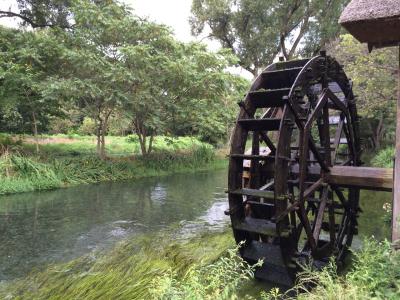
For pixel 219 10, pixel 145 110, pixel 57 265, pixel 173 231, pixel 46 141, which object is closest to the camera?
pixel 57 265

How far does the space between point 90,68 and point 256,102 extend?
8.44 meters

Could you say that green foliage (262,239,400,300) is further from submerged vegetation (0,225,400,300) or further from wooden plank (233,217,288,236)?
wooden plank (233,217,288,236)

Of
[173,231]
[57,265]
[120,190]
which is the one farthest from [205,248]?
[120,190]

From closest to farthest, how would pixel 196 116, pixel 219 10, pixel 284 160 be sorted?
pixel 284 160 < pixel 196 116 < pixel 219 10

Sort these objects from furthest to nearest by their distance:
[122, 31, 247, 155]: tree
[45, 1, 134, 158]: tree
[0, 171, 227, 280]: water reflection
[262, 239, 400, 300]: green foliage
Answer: [122, 31, 247, 155]: tree, [45, 1, 134, 158]: tree, [0, 171, 227, 280]: water reflection, [262, 239, 400, 300]: green foliage

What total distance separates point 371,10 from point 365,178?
2.11 metres

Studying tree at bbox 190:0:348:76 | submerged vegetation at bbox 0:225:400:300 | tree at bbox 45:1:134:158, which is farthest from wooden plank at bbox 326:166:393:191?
tree at bbox 190:0:348:76

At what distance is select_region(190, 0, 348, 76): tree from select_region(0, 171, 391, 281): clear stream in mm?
12925

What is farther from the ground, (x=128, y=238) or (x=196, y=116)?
(x=196, y=116)

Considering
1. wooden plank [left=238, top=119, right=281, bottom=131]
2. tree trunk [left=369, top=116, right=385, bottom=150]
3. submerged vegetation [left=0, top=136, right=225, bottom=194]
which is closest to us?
→ wooden plank [left=238, top=119, right=281, bottom=131]

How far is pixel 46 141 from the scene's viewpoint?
1703 centimetres

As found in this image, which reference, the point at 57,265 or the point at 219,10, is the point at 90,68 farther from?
the point at 219,10

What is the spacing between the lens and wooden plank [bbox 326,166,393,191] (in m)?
4.90

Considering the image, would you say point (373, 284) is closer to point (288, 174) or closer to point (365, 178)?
point (365, 178)
